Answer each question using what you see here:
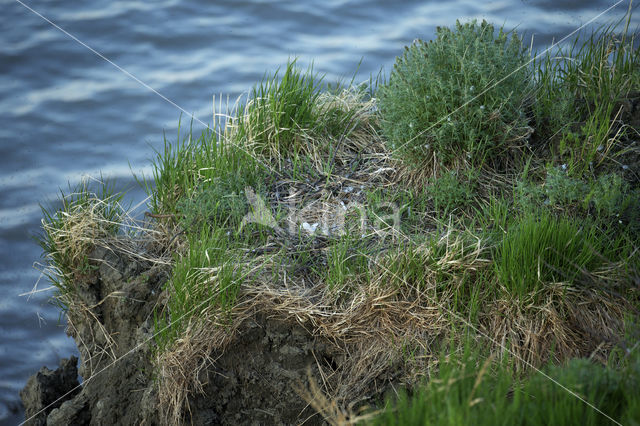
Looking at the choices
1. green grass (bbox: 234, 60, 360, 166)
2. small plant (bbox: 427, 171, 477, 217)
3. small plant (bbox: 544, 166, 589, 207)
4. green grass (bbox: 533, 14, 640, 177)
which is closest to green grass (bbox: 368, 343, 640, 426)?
small plant (bbox: 544, 166, 589, 207)

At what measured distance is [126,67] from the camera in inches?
300

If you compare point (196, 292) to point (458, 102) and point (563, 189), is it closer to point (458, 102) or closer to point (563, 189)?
point (458, 102)

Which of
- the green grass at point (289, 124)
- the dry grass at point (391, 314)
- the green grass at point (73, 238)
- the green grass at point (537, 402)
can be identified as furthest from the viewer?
the green grass at point (289, 124)

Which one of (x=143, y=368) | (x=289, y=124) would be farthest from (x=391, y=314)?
(x=289, y=124)

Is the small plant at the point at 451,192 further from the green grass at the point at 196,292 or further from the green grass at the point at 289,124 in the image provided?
the green grass at the point at 196,292

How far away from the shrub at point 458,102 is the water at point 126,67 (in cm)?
188

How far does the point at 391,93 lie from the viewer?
412 cm

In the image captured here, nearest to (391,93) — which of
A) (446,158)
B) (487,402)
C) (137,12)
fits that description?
(446,158)

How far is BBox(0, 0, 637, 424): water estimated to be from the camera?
6.20 meters

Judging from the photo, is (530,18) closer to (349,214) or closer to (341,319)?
(349,214)

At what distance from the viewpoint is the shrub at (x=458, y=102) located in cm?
392

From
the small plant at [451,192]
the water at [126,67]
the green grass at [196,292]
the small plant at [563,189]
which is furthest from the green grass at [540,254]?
the water at [126,67]

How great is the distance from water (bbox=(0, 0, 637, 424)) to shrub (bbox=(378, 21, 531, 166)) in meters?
1.88

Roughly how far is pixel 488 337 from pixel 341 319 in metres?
0.73
